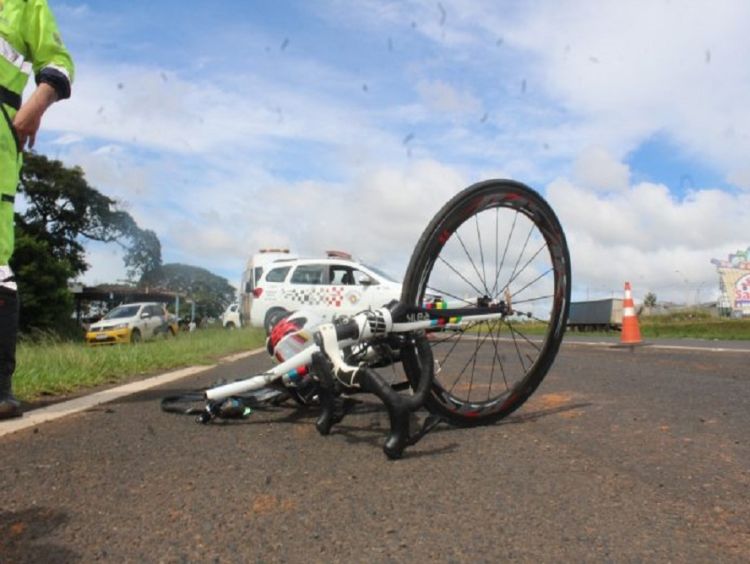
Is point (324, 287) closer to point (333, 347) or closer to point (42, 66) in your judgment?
point (42, 66)

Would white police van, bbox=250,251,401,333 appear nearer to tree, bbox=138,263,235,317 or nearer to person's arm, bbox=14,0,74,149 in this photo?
person's arm, bbox=14,0,74,149

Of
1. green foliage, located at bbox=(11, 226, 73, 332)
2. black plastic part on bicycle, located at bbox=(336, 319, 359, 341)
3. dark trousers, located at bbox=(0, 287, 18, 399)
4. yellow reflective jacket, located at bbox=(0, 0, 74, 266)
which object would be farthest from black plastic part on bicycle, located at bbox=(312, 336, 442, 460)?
green foliage, located at bbox=(11, 226, 73, 332)

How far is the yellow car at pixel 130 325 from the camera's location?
2203cm

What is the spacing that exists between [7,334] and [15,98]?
1.17 meters

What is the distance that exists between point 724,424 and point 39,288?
27065 mm

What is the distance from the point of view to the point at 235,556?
152 centimetres

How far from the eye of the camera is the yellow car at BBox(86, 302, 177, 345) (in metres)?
22.0

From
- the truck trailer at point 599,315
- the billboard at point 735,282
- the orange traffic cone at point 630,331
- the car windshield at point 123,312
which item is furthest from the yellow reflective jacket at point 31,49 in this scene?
the billboard at point 735,282

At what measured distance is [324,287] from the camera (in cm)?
1589

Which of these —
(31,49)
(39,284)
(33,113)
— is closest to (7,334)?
(33,113)

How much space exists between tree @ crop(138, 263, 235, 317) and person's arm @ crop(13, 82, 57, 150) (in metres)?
69.5

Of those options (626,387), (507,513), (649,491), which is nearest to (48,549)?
(507,513)

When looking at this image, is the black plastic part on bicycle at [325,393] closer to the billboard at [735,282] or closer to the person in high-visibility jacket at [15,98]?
the person in high-visibility jacket at [15,98]

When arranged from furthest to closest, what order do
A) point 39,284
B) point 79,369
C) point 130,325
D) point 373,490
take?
point 39,284 < point 130,325 < point 79,369 < point 373,490
